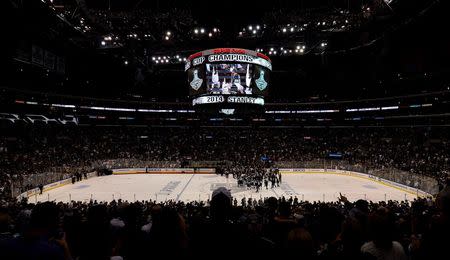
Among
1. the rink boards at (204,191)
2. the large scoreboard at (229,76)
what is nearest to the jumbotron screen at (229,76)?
the large scoreboard at (229,76)

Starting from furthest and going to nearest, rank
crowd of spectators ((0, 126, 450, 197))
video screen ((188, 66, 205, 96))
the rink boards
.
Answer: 1. crowd of spectators ((0, 126, 450, 197))
2. the rink boards
3. video screen ((188, 66, 205, 96))

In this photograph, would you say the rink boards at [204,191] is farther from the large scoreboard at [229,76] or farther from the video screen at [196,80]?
the video screen at [196,80]

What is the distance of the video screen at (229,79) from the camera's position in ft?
67.0

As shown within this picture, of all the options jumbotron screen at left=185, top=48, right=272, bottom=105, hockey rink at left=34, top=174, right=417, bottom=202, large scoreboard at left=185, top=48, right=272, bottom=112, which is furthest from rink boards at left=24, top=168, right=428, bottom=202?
jumbotron screen at left=185, top=48, right=272, bottom=105

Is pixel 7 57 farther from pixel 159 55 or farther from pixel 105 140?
pixel 105 140

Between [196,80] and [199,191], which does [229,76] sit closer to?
[196,80]

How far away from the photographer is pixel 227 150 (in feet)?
153

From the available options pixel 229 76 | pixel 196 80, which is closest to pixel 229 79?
pixel 229 76

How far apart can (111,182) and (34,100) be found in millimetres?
25877

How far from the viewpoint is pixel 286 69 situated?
163 feet

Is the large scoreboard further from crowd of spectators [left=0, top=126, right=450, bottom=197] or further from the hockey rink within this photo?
crowd of spectators [left=0, top=126, right=450, bottom=197]

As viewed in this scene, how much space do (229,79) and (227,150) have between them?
89.0 ft

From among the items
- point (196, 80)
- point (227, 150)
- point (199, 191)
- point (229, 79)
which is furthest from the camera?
point (227, 150)

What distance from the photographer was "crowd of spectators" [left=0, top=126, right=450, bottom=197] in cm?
2972
